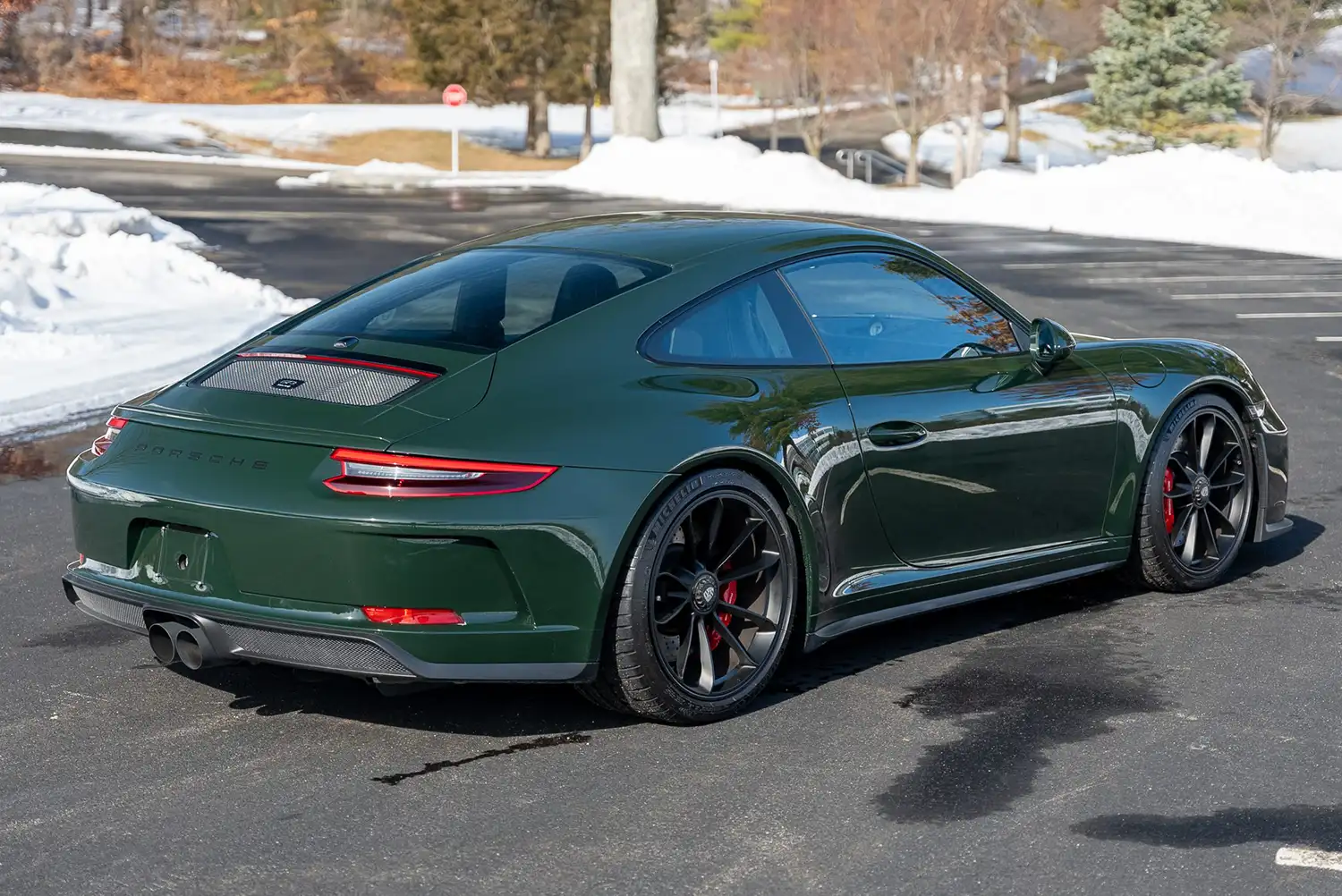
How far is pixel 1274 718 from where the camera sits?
5113 mm

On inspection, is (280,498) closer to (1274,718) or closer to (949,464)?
(949,464)

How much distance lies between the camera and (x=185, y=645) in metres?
4.69

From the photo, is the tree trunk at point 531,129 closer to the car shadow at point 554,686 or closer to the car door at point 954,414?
the car shadow at point 554,686

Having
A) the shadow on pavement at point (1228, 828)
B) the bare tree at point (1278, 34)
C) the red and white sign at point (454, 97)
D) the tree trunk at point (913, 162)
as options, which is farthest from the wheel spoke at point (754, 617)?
the tree trunk at point (913, 162)

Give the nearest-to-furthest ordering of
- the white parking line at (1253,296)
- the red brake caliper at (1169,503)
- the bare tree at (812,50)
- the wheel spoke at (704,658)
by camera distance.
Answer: the wheel spoke at (704,658)
the red brake caliper at (1169,503)
the white parking line at (1253,296)
the bare tree at (812,50)

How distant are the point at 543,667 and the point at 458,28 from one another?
179 feet

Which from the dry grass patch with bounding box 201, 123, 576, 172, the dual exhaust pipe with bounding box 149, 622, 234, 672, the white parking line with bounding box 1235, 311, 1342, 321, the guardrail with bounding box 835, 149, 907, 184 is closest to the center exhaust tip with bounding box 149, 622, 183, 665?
the dual exhaust pipe with bounding box 149, 622, 234, 672

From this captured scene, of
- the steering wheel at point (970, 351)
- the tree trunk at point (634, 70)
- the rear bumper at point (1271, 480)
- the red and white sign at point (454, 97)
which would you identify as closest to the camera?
the steering wheel at point (970, 351)

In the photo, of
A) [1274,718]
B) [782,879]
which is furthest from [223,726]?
[1274,718]

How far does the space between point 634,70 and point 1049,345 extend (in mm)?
36231

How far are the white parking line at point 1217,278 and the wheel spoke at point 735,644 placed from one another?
15.0m

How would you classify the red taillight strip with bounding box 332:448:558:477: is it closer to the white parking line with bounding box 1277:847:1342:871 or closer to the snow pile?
the white parking line with bounding box 1277:847:1342:871

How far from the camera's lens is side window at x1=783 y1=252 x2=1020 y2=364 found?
18.5 feet

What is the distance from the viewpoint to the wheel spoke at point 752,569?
5062 mm
